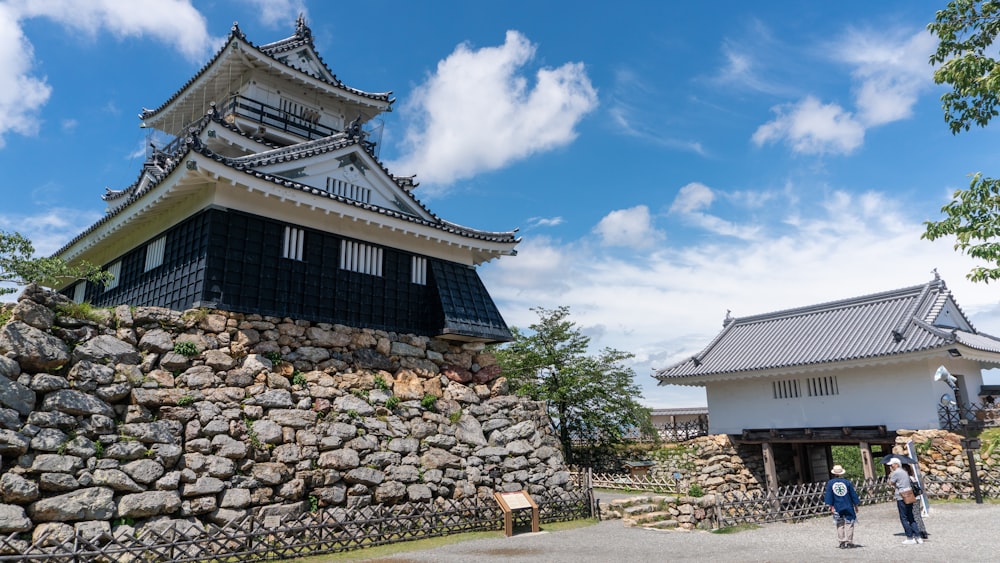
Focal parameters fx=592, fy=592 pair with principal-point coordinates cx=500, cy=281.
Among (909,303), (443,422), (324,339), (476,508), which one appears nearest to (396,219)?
(324,339)

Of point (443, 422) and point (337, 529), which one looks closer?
point (337, 529)

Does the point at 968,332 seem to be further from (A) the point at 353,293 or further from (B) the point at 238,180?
(B) the point at 238,180

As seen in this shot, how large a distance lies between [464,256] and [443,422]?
5600mm

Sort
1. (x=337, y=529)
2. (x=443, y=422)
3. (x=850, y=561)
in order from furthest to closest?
(x=443, y=422)
(x=337, y=529)
(x=850, y=561)

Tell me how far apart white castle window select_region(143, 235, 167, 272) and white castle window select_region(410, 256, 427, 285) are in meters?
6.69

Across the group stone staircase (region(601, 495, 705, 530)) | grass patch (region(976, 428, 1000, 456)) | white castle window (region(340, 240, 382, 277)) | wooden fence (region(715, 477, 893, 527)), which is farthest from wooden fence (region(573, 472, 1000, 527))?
white castle window (region(340, 240, 382, 277))

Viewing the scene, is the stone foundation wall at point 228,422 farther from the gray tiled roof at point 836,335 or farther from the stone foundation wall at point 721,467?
the gray tiled roof at point 836,335

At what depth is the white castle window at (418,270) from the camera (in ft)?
59.2

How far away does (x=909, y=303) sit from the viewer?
80.3 feet

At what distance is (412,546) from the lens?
43.3 ft

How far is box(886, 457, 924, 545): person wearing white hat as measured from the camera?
1145 cm

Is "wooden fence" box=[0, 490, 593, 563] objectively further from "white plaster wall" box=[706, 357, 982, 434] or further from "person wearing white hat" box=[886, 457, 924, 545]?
"white plaster wall" box=[706, 357, 982, 434]

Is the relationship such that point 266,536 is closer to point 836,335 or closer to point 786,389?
point 786,389

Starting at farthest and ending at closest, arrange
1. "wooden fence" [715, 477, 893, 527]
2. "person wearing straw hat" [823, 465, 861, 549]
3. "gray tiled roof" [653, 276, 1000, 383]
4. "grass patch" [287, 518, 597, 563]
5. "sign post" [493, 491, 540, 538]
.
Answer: "gray tiled roof" [653, 276, 1000, 383], "wooden fence" [715, 477, 893, 527], "sign post" [493, 491, 540, 538], "grass patch" [287, 518, 597, 563], "person wearing straw hat" [823, 465, 861, 549]
